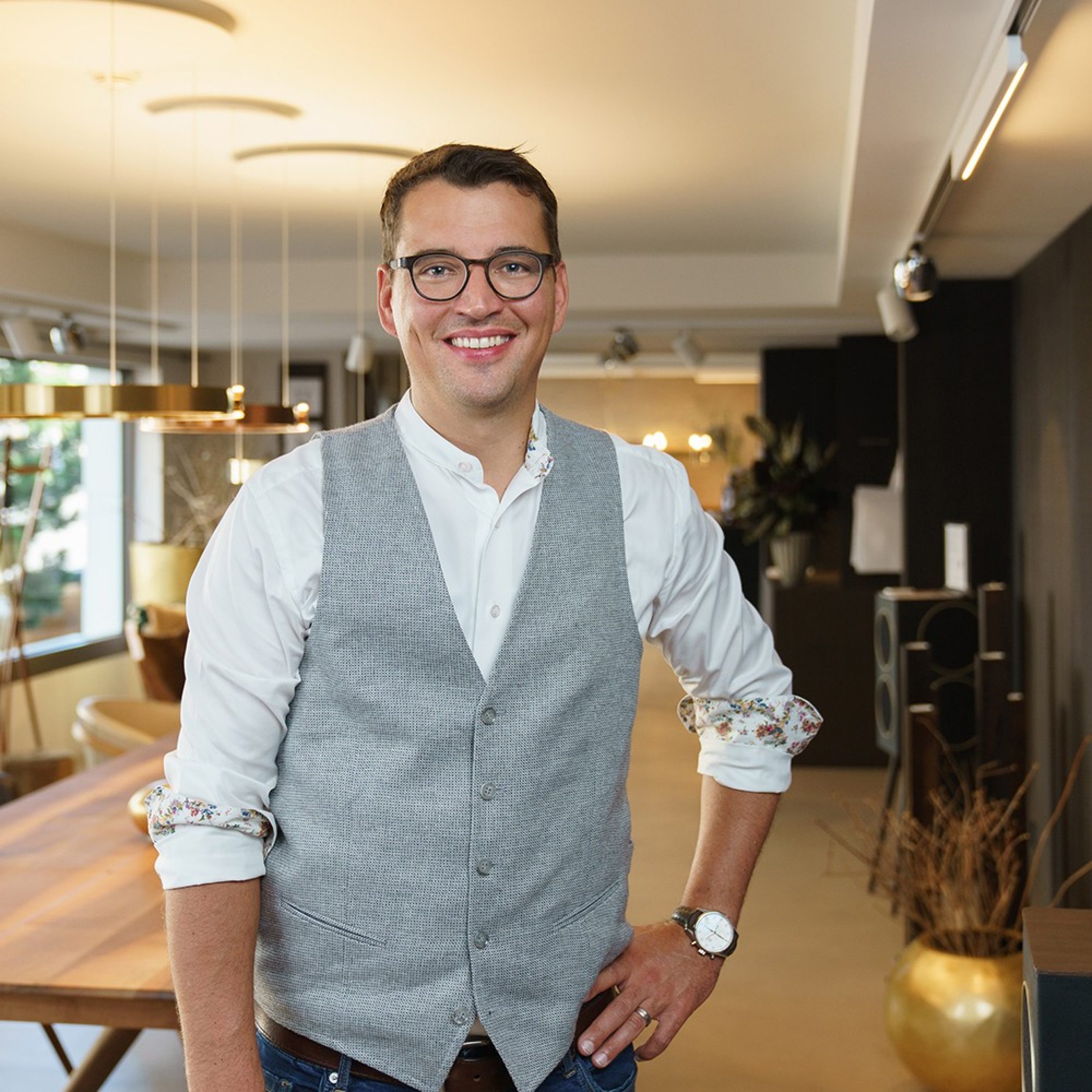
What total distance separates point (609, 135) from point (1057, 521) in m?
1.84

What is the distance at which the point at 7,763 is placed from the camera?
624cm

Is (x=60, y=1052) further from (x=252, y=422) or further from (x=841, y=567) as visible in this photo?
(x=841, y=567)

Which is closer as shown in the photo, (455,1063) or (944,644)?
(455,1063)

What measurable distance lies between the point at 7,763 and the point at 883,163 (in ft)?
15.4

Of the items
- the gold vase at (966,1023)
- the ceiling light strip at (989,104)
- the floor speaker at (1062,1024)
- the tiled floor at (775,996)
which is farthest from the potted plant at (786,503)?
the floor speaker at (1062,1024)

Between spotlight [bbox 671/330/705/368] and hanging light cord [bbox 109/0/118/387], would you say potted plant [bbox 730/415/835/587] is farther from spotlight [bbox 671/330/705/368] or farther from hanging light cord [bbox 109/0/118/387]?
hanging light cord [bbox 109/0/118/387]

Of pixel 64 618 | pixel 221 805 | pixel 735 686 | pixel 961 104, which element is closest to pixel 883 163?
pixel 961 104

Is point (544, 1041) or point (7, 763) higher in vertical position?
point (544, 1041)

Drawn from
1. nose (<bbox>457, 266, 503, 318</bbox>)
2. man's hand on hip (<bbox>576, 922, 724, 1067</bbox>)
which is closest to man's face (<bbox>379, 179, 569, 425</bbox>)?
nose (<bbox>457, 266, 503, 318</bbox>)

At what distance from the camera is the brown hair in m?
1.40

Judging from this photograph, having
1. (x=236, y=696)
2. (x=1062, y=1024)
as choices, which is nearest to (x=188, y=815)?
(x=236, y=696)

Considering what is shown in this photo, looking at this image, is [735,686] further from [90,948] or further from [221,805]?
[90,948]

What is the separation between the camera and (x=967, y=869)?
133 inches

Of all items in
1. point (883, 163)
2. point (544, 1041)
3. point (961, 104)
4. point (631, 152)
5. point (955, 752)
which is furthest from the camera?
point (955, 752)
